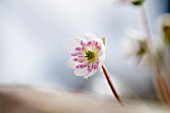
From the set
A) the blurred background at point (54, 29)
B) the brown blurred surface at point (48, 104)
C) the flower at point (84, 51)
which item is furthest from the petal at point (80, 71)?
the blurred background at point (54, 29)

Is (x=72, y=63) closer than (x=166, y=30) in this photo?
Yes

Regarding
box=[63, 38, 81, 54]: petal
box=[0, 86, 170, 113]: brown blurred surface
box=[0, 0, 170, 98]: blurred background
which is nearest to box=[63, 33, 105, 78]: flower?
box=[63, 38, 81, 54]: petal

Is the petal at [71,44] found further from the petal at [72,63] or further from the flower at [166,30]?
the flower at [166,30]

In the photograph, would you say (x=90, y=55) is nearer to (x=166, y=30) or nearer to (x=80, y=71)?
(x=80, y=71)

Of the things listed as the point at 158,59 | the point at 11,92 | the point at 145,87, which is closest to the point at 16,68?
the point at 145,87

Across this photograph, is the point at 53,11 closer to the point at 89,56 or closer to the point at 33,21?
the point at 33,21

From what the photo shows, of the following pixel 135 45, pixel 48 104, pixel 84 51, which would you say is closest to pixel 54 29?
pixel 135 45

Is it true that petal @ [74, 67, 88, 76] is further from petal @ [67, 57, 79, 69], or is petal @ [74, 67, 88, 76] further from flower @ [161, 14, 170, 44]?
flower @ [161, 14, 170, 44]
